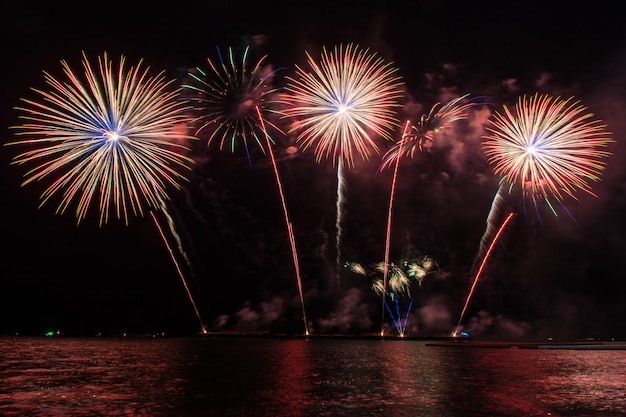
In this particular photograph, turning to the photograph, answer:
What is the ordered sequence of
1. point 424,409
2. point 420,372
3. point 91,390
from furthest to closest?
1. point 420,372
2. point 91,390
3. point 424,409

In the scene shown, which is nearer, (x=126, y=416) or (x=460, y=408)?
(x=126, y=416)

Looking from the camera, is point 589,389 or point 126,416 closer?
point 126,416

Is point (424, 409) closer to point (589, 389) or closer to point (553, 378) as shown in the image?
point (589, 389)

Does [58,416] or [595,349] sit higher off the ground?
[595,349]

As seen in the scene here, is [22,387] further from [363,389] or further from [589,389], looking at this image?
[589,389]

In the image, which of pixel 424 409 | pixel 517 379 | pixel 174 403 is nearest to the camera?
pixel 424 409

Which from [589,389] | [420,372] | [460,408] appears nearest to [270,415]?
[460,408]

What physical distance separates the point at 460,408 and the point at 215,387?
10.6m

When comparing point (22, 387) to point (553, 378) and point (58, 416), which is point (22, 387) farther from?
point (553, 378)

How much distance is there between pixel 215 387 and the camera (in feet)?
71.9

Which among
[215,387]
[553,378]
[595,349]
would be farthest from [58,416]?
[595,349]

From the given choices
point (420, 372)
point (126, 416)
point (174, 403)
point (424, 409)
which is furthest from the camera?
point (420, 372)

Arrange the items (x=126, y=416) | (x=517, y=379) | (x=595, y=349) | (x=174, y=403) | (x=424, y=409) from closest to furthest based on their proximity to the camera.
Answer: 1. (x=126, y=416)
2. (x=424, y=409)
3. (x=174, y=403)
4. (x=517, y=379)
5. (x=595, y=349)

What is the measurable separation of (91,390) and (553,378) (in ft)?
69.4
